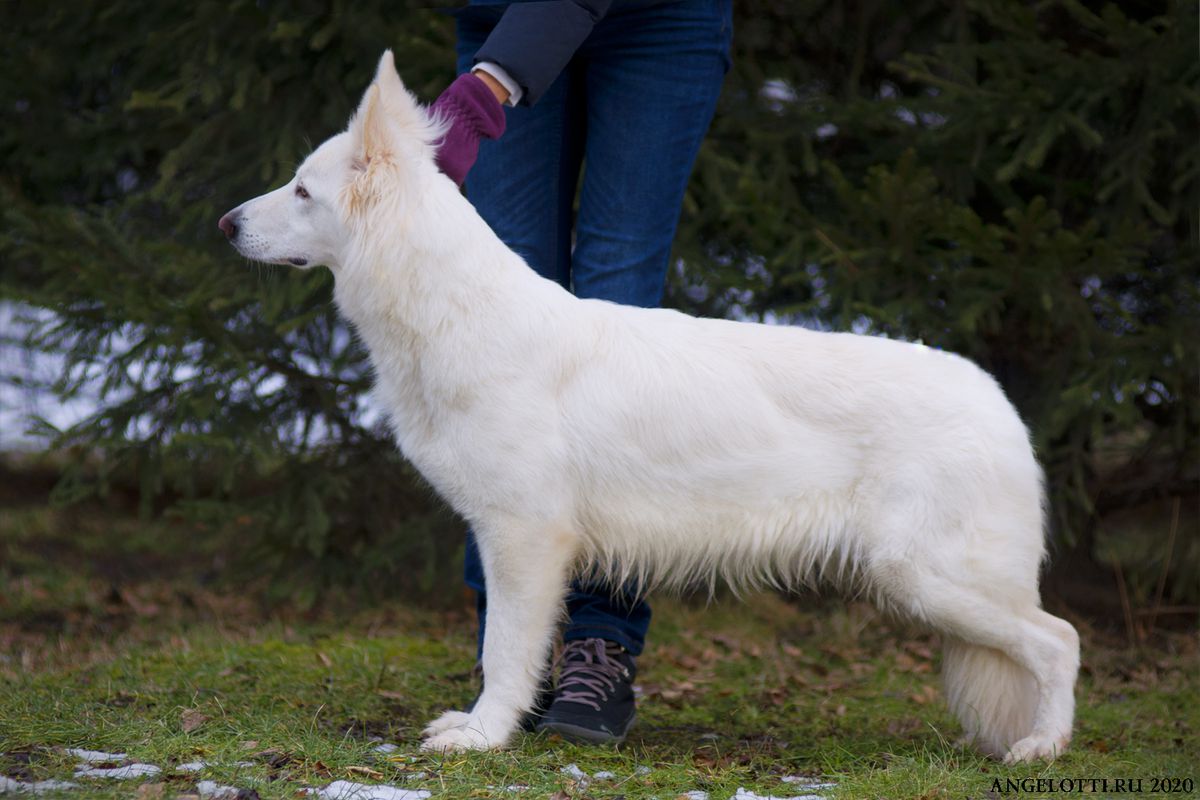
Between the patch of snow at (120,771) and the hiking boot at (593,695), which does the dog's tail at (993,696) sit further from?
the patch of snow at (120,771)

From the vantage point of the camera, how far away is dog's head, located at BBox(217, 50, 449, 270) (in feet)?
10.5

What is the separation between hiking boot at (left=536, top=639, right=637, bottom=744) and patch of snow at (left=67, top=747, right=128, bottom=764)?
121cm

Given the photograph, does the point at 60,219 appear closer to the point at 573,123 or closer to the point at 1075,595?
the point at 573,123

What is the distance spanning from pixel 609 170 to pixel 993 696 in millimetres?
2043

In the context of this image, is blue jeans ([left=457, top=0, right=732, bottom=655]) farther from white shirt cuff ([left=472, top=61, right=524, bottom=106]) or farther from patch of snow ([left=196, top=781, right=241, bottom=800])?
patch of snow ([left=196, top=781, right=241, bottom=800])

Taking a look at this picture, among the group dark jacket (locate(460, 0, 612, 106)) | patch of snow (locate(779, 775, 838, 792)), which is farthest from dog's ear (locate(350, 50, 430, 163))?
patch of snow (locate(779, 775, 838, 792))

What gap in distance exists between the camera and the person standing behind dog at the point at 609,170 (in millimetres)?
3695

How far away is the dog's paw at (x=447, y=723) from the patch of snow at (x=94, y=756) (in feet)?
2.86

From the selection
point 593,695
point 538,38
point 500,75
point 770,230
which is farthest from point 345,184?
point 770,230

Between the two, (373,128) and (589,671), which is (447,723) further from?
(373,128)

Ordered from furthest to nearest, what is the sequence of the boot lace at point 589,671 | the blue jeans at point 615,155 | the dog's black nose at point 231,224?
the blue jeans at point 615,155 < the boot lace at point 589,671 < the dog's black nose at point 231,224

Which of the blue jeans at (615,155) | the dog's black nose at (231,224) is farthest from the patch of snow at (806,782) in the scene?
the dog's black nose at (231,224)

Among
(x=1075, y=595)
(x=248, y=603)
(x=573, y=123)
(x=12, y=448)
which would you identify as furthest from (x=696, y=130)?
(x=12, y=448)

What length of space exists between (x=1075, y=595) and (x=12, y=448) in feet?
27.8
